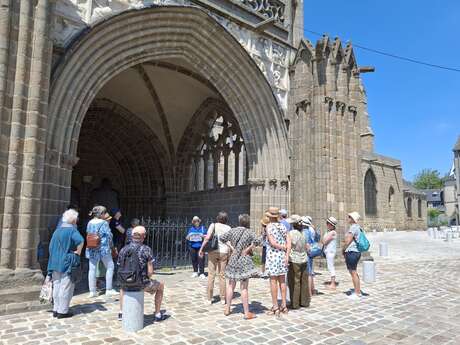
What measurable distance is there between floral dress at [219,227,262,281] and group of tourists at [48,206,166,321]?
3.03 ft

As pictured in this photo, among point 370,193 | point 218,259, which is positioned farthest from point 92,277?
point 370,193

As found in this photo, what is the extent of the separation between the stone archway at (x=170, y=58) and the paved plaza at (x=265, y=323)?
2379 millimetres

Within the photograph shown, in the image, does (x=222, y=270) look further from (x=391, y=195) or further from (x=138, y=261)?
(x=391, y=195)

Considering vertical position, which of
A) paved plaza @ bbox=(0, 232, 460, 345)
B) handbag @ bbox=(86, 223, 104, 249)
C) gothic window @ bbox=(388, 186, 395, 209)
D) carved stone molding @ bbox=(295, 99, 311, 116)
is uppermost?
carved stone molding @ bbox=(295, 99, 311, 116)

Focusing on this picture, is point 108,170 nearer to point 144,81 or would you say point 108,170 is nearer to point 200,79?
point 144,81

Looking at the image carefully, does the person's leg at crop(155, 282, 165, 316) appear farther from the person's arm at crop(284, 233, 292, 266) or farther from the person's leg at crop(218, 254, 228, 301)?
the person's arm at crop(284, 233, 292, 266)

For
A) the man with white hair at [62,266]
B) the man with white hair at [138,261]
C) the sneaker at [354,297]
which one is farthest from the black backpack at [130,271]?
the sneaker at [354,297]

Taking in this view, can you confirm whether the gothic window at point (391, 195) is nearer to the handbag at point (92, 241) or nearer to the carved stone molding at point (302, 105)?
the carved stone molding at point (302, 105)

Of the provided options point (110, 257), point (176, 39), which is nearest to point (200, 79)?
point (176, 39)

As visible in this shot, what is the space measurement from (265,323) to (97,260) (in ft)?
9.42

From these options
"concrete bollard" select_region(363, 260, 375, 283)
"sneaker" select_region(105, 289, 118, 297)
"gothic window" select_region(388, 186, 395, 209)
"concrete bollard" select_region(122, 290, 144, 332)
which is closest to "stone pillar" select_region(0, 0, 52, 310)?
"sneaker" select_region(105, 289, 118, 297)

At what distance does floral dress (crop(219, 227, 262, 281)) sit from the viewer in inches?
190

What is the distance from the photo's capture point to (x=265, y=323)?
4.61m

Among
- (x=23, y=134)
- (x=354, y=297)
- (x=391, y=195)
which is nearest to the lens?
(x=23, y=134)
